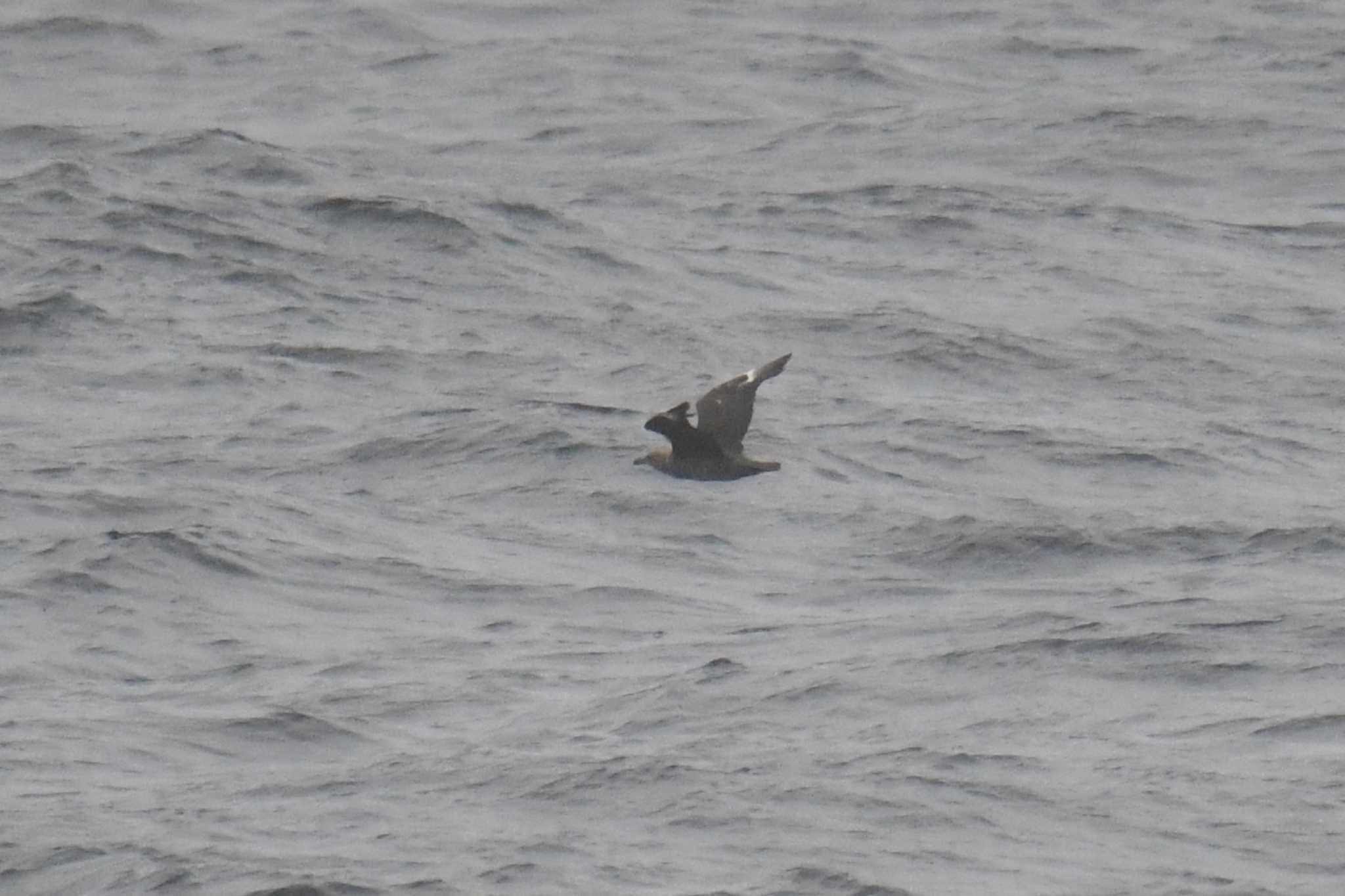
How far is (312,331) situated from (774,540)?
15.3 feet

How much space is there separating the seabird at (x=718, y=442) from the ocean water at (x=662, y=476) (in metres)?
0.57

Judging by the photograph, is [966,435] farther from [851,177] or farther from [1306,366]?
[851,177]

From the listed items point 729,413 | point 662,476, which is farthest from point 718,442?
point 662,476

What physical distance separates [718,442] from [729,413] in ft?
0.54

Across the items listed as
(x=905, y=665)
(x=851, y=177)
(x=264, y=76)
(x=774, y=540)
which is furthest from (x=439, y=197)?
(x=905, y=665)

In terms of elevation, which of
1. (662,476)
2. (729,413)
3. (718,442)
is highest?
(729,413)

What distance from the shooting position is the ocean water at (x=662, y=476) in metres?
11.3

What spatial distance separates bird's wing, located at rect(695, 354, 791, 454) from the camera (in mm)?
14641

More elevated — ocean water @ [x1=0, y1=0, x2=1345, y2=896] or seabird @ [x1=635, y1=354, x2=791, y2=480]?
seabird @ [x1=635, y1=354, x2=791, y2=480]

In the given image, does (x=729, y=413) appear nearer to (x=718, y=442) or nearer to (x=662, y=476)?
(x=718, y=442)

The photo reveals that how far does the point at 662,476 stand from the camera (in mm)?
16250

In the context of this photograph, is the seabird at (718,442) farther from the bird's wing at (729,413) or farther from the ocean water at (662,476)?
the ocean water at (662,476)

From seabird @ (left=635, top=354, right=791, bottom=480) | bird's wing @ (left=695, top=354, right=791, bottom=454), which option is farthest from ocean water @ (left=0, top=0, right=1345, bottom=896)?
bird's wing @ (left=695, top=354, right=791, bottom=454)

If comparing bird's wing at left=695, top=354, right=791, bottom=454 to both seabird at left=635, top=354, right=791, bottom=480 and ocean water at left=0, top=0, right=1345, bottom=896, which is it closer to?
seabird at left=635, top=354, right=791, bottom=480
